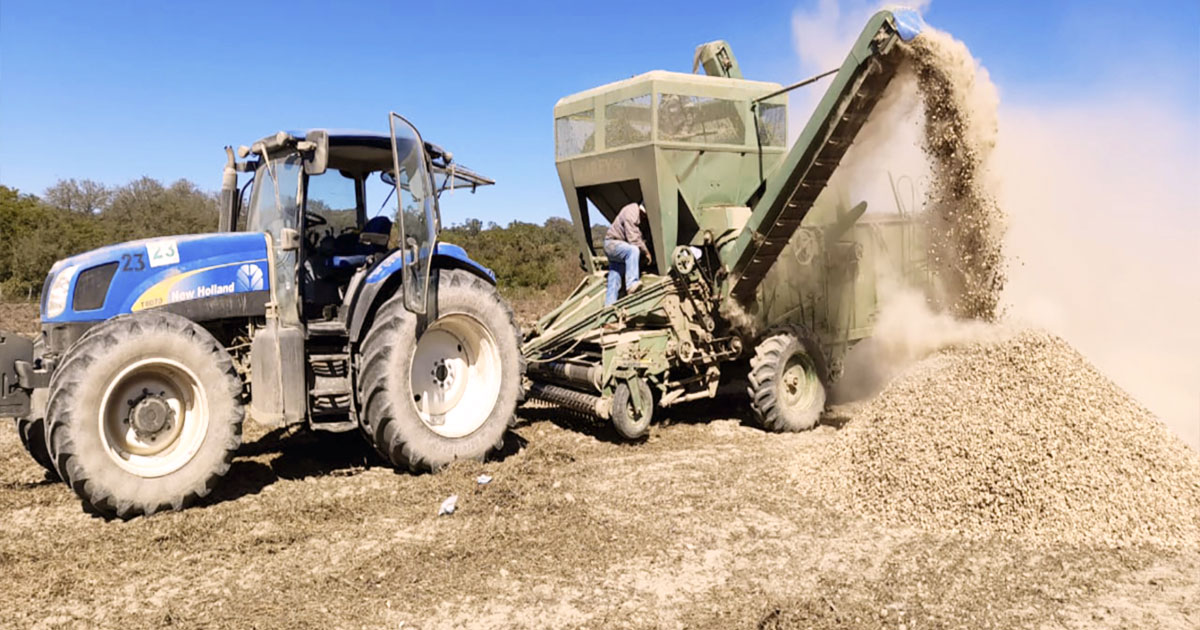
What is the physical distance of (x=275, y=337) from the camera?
5031 millimetres

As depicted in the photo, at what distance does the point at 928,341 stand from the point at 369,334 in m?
4.44

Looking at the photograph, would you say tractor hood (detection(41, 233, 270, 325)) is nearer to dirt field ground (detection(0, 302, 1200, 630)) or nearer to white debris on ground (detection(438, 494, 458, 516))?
dirt field ground (detection(0, 302, 1200, 630))

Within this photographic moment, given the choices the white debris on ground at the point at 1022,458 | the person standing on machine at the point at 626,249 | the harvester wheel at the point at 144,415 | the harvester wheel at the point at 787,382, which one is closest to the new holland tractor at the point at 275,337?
the harvester wheel at the point at 144,415

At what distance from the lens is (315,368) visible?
5.26 meters

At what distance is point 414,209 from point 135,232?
78.3ft

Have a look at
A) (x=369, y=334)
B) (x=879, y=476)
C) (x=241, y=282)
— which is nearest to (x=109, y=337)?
(x=241, y=282)

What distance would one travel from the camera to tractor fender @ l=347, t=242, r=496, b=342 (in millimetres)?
5336

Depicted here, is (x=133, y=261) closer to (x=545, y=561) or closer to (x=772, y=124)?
(x=545, y=561)

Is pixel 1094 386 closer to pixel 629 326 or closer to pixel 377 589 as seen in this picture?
pixel 629 326

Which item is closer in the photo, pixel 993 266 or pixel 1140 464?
pixel 1140 464

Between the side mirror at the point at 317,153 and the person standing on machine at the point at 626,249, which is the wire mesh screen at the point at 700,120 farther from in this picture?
the side mirror at the point at 317,153

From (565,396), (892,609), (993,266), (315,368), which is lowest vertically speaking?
(892,609)

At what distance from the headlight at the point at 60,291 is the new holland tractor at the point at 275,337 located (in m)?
0.01

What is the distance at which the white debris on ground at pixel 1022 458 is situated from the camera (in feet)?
14.4
